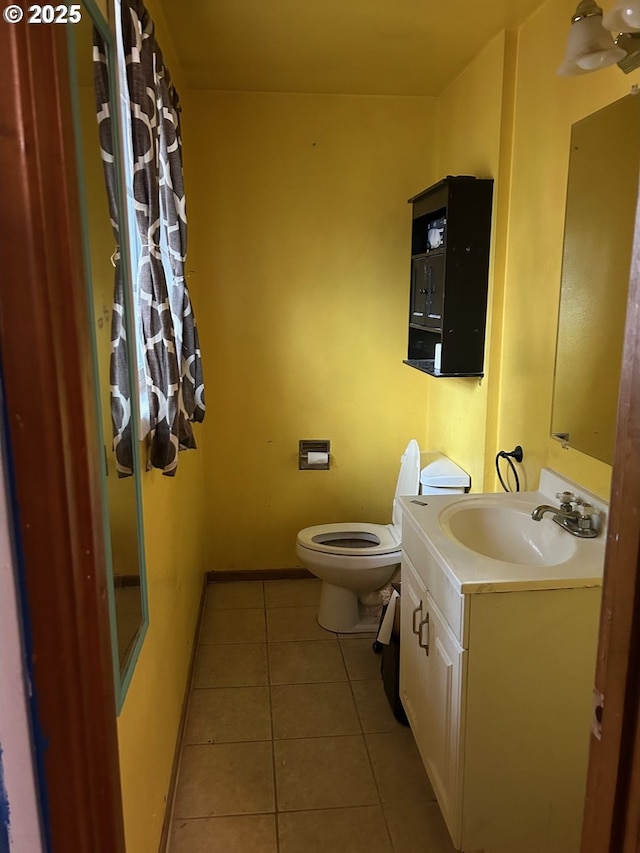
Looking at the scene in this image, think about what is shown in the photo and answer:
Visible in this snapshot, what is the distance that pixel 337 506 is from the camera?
11.3 ft

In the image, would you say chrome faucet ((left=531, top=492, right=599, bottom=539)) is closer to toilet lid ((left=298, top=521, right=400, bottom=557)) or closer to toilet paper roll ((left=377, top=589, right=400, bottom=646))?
toilet paper roll ((left=377, top=589, right=400, bottom=646))

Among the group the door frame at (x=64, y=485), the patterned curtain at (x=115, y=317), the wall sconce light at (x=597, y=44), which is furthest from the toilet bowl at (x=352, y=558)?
the door frame at (x=64, y=485)

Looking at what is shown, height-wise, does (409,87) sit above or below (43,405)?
above

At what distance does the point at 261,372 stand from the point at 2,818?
2673mm

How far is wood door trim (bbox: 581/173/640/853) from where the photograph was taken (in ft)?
2.02

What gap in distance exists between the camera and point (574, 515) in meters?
1.82

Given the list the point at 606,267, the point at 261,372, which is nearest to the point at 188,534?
the point at 261,372

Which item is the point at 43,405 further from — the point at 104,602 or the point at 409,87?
the point at 409,87

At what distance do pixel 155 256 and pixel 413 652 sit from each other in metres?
1.36

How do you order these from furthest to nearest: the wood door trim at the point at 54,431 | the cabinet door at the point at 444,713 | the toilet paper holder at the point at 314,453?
the toilet paper holder at the point at 314,453 → the cabinet door at the point at 444,713 → the wood door trim at the point at 54,431

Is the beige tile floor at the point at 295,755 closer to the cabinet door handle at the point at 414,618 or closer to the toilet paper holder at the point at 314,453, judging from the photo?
the cabinet door handle at the point at 414,618

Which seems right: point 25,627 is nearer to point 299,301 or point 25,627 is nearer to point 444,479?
point 444,479

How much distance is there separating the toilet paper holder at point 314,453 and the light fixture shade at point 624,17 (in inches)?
89.2

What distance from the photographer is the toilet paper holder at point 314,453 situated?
11.0 ft
